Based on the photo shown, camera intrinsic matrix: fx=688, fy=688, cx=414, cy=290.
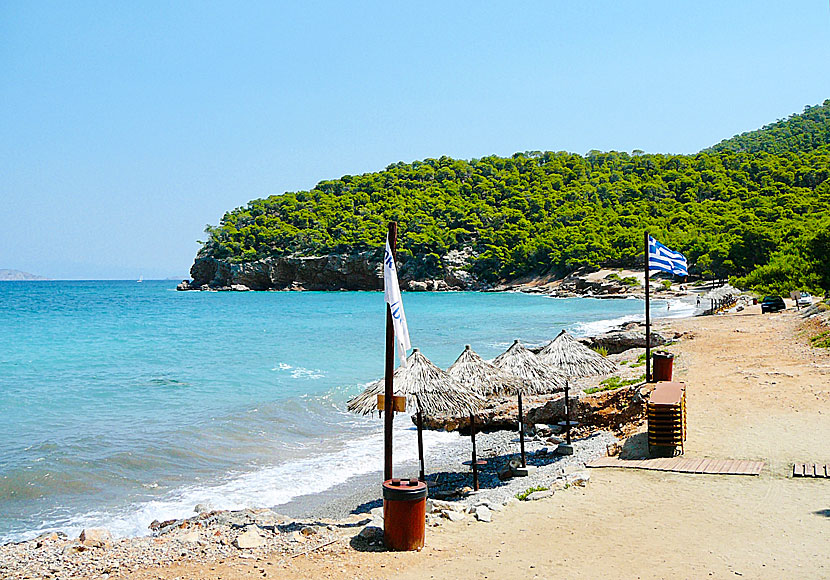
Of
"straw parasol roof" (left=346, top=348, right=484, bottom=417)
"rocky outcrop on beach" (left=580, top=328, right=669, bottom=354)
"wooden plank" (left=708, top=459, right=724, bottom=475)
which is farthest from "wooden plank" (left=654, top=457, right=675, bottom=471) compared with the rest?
"rocky outcrop on beach" (left=580, top=328, right=669, bottom=354)

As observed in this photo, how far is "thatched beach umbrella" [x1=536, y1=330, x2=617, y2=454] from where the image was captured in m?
11.9

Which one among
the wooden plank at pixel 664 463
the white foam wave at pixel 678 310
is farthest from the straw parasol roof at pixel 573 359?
the white foam wave at pixel 678 310

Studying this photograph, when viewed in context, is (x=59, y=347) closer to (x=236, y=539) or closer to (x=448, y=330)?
(x=448, y=330)

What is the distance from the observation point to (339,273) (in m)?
109

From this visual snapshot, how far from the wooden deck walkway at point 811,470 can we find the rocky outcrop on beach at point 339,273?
92.2 metres

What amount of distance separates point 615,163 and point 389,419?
131096mm

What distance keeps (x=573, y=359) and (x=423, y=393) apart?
387cm

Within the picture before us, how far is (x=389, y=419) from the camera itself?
7730 millimetres

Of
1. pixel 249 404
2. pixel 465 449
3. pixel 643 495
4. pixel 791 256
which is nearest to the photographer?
pixel 643 495

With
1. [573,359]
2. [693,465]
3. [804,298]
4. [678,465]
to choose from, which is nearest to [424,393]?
[678,465]

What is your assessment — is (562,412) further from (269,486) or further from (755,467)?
(269,486)

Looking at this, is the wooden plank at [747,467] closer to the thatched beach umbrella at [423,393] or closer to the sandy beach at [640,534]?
the sandy beach at [640,534]

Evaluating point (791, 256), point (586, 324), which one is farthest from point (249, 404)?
point (791, 256)

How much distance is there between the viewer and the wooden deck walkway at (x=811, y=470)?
8570mm
